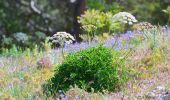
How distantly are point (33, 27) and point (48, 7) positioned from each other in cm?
107

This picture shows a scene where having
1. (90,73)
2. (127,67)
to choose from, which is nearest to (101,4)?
(127,67)

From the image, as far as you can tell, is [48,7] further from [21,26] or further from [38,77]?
[38,77]

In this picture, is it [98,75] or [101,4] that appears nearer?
[98,75]

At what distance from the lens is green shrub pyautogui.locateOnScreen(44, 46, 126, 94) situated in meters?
5.83

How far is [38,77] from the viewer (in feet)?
21.7

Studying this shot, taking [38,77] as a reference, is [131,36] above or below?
above

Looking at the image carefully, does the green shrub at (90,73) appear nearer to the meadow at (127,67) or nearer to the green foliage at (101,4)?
the meadow at (127,67)

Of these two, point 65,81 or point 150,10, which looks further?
point 150,10

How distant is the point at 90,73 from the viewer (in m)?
5.87

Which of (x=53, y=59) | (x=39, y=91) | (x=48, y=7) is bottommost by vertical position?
Result: (x=39, y=91)

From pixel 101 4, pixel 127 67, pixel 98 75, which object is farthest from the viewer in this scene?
pixel 101 4

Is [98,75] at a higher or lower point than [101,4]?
lower

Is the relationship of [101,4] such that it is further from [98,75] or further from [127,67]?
[98,75]

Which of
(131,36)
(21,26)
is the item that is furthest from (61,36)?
(21,26)
